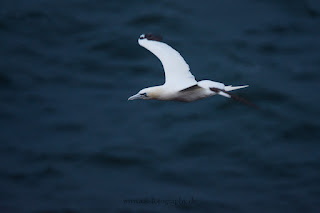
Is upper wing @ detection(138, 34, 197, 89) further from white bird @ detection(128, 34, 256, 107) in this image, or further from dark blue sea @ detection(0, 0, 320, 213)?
dark blue sea @ detection(0, 0, 320, 213)

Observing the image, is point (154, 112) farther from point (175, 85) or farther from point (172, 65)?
point (175, 85)

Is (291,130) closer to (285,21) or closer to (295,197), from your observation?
(295,197)

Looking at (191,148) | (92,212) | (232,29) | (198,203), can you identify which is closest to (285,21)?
(232,29)

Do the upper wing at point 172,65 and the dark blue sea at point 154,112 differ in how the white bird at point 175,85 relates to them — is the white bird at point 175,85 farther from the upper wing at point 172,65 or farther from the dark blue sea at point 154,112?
the dark blue sea at point 154,112

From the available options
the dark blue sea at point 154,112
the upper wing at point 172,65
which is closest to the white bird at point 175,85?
the upper wing at point 172,65

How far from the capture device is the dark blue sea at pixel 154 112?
43.5 feet

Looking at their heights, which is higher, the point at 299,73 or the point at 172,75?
the point at 299,73

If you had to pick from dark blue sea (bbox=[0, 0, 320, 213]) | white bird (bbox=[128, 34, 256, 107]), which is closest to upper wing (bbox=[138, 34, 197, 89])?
white bird (bbox=[128, 34, 256, 107])

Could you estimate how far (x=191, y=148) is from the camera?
14.1 meters

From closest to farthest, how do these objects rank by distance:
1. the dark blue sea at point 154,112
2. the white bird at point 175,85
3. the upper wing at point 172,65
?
the white bird at point 175,85
the upper wing at point 172,65
the dark blue sea at point 154,112

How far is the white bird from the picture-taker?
945 cm

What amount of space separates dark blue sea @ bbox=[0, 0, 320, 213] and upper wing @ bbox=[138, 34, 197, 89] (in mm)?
3071

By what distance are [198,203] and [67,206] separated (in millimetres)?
2572

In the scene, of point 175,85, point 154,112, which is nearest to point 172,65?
point 175,85
